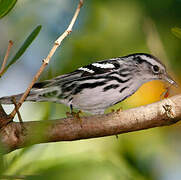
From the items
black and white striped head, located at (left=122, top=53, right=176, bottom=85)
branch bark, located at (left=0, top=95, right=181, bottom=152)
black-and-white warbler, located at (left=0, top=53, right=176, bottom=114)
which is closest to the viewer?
Answer: branch bark, located at (left=0, top=95, right=181, bottom=152)

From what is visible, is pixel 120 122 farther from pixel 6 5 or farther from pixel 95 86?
pixel 6 5

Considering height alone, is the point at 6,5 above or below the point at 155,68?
above

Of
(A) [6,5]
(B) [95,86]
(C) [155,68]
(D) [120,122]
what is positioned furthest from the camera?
(C) [155,68]

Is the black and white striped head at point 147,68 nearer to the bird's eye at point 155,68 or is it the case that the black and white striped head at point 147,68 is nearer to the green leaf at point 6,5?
the bird's eye at point 155,68

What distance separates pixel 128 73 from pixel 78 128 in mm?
1946

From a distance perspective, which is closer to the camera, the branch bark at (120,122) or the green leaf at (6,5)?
the green leaf at (6,5)

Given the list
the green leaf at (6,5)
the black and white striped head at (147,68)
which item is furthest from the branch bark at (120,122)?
the black and white striped head at (147,68)

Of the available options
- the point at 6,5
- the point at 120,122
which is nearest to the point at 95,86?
the point at 120,122

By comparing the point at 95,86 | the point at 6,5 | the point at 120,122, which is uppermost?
the point at 6,5

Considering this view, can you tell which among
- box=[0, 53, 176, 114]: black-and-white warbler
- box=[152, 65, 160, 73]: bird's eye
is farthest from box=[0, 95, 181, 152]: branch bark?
box=[152, 65, 160, 73]: bird's eye

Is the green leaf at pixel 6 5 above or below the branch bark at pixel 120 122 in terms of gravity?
above

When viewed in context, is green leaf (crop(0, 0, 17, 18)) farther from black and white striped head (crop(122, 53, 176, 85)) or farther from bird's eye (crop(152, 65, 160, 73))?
bird's eye (crop(152, 65, 160, 73))

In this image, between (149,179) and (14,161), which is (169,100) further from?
(14,161)

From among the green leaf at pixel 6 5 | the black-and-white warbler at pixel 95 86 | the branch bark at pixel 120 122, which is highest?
the green leaf at pixel 6 5
